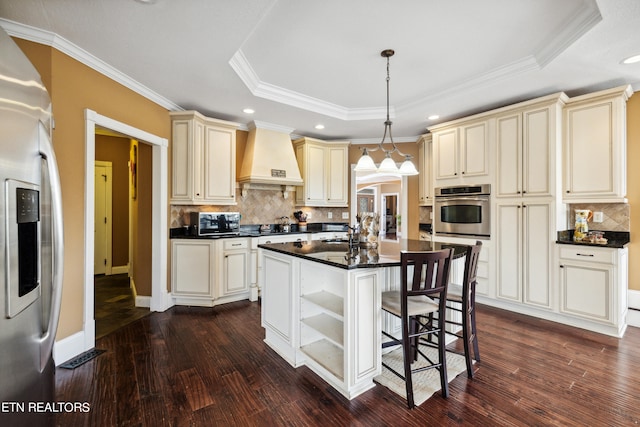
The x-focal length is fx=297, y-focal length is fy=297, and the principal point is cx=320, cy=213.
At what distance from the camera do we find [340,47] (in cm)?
263

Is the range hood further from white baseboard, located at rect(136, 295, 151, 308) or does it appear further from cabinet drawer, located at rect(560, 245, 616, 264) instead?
cabinet drawer, located at rect(560, 245, 616, 264)

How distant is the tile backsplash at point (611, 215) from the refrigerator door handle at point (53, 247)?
4559mm

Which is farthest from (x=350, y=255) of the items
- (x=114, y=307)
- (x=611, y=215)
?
(x=114, y=307)

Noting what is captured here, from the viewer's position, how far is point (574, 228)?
342cm

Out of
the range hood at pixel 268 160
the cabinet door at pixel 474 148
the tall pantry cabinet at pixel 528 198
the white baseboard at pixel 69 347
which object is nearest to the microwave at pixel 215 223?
the range hood at pixel 268 160

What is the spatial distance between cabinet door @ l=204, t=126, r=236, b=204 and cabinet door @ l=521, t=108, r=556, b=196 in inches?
143

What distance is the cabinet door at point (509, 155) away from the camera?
11.3 feet

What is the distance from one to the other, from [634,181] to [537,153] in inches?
37.4

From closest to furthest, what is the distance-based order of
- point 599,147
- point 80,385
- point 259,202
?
point 80,385, point 599,147, point 259,202

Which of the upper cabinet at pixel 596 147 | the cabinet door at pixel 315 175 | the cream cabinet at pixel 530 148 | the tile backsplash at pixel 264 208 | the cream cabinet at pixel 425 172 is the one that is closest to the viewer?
the upper cabinet at pixel 596 147

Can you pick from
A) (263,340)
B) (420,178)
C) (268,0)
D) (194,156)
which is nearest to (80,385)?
(263,340)

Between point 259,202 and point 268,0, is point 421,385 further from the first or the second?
point 259,202

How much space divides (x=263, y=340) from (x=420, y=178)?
352 centimetres

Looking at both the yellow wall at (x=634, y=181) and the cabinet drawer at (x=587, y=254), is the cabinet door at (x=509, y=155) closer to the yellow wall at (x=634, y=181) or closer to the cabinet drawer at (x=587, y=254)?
the cabinet drawer at (x=587, y=254)
